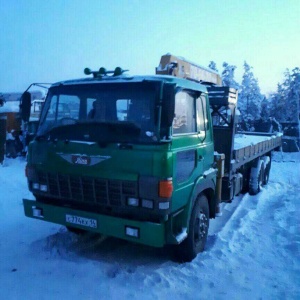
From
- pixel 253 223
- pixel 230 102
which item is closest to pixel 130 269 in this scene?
pixel 253 223

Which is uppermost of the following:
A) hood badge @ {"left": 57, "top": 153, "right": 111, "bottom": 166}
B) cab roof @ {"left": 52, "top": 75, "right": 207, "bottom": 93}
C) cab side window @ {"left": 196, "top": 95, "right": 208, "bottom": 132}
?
cab roof @ {"left": 52, "top": 75, "right": 207, "bottom": 93}

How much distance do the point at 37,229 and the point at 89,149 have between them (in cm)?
232

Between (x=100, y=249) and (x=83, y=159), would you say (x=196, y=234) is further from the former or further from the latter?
(x=83, y=159)

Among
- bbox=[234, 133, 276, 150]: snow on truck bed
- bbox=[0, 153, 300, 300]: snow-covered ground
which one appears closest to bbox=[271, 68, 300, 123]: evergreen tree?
bbox=[234, 133, 276, 150]: snow on truck bed

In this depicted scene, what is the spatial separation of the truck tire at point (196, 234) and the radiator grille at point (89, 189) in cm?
110

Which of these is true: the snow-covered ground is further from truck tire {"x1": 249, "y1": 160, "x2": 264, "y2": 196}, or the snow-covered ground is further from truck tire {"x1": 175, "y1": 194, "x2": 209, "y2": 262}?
truck tire {"x1": 249, "y1": 160, "x2": 264, "y2": 196}

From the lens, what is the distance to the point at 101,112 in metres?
3.96

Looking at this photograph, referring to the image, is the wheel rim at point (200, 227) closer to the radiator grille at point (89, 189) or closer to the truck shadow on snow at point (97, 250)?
the truck shadow on snow at point (97, 250)

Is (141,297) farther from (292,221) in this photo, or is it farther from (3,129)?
(3,129)

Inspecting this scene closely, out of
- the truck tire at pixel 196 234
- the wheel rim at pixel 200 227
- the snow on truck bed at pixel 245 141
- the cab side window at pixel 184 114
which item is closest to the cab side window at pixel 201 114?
the cab side window at pixel 184 114

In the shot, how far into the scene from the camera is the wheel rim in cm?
443

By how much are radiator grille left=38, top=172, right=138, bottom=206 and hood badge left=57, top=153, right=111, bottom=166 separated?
7.4 inches

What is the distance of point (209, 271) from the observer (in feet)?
13.4

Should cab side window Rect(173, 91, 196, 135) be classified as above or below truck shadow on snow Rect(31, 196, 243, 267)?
above
